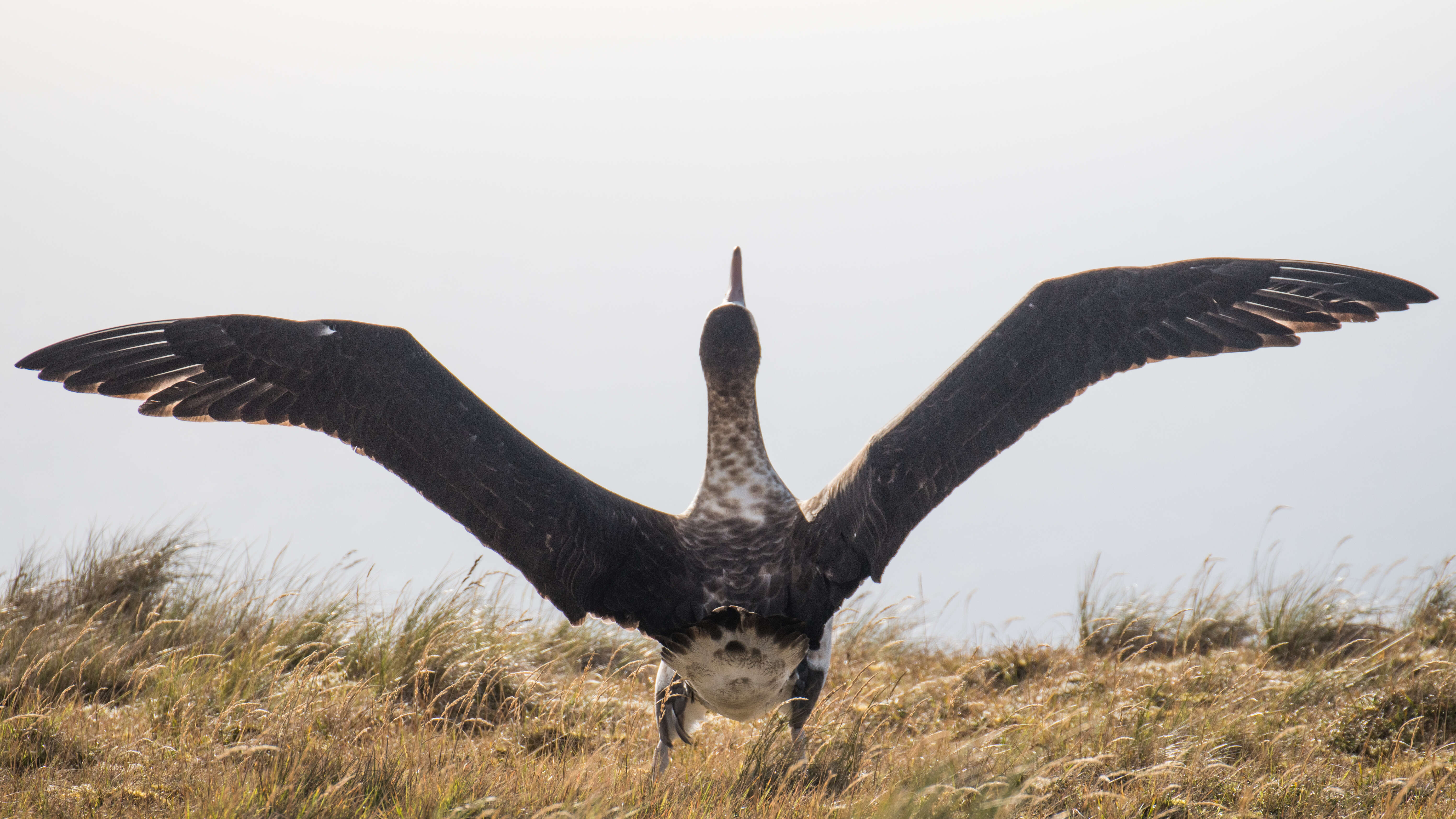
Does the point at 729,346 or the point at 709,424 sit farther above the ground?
the point at 729,346

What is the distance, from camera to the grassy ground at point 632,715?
169 inches

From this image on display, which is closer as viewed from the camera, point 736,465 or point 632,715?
point 736,465

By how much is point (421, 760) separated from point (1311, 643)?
265 inches

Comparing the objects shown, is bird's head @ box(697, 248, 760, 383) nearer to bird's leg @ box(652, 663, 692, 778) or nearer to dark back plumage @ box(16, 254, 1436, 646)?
dark back plumage @ box(16, 254, 1436, 646)

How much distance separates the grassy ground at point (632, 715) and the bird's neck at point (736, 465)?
3.66ft

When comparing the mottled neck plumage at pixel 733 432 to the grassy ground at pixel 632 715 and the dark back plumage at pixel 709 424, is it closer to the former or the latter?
the dark back plumage at pixel 709 424

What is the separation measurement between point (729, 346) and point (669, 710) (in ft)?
6.52

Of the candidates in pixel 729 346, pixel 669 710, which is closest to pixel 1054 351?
pixel 729 346

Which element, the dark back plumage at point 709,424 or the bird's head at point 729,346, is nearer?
the dark back plumage at point 709,424

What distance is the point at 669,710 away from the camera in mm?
5473

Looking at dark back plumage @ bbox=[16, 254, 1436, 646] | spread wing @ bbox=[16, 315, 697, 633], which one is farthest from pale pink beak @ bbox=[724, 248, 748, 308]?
spread wing @ bbox=[16, 315, 697, 633]

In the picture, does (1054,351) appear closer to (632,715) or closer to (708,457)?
(708,457)

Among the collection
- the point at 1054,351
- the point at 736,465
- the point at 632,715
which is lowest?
the point at 632,715

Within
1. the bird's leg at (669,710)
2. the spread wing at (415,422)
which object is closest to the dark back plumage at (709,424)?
the spread wing at (415,422)
